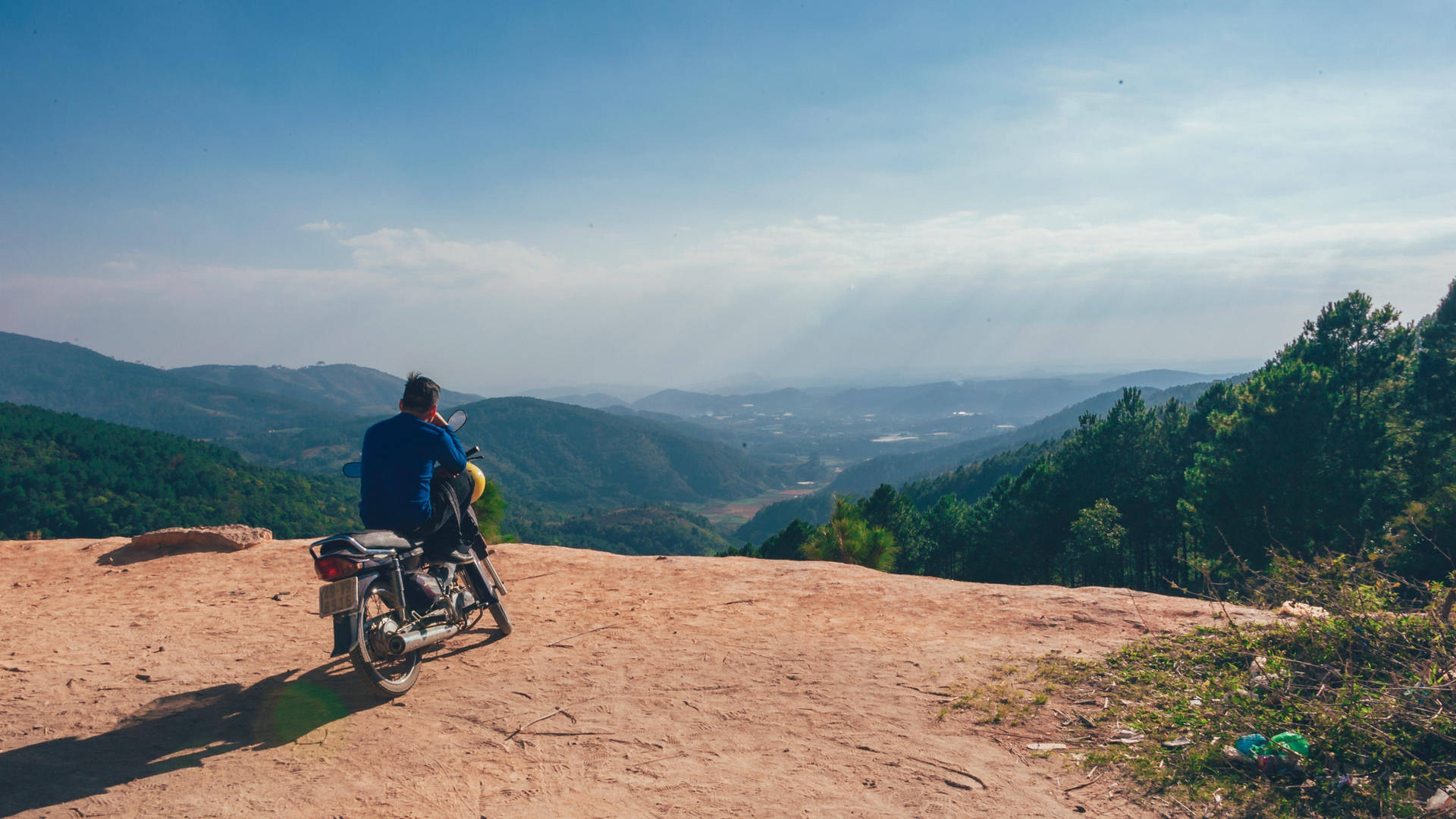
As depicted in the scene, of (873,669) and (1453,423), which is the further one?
(1453,423)

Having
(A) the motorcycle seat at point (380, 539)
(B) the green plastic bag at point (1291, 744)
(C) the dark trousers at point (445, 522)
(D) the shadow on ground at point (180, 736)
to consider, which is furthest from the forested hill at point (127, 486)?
(B) the green plastic bag at point (1291, 744)

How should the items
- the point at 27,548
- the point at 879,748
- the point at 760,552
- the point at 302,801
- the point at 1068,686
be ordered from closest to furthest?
the point at 302,801, the point at 879,748, the point at 1068,686, the point at 27,548, the point at 760,552

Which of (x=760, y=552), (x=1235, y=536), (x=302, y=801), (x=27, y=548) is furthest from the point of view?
(x=760, y=552)

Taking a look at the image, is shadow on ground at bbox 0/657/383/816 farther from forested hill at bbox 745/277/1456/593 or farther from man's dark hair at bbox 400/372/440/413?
forested hill at bbox 745/277/1456/593

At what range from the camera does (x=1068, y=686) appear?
5152 mm

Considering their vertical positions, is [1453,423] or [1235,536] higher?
[1453,423]

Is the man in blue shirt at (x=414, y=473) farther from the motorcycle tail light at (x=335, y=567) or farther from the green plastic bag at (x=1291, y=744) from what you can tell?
the green plastic bag at (x=1291, y=744)

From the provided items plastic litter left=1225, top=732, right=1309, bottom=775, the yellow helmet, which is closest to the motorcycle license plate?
the yellow helmet

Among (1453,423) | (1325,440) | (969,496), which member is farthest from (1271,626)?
(969,496)

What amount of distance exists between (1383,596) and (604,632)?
6.79 m

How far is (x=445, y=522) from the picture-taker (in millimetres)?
5469

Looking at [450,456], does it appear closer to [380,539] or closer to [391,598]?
[380,539]

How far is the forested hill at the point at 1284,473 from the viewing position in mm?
19625

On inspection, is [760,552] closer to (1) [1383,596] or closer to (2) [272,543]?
(2) [272,543]
